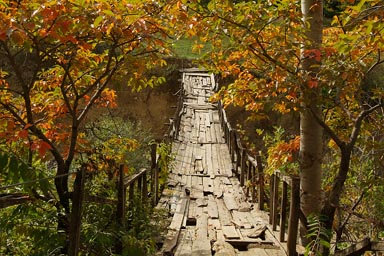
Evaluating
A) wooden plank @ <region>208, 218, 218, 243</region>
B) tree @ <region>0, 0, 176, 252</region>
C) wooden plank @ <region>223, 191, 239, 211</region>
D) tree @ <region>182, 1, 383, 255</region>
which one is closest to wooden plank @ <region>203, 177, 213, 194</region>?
wooden plank @ <region>223, 191, 239, 211</region>

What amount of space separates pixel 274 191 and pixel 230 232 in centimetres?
97

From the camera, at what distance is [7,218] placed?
4.20 m

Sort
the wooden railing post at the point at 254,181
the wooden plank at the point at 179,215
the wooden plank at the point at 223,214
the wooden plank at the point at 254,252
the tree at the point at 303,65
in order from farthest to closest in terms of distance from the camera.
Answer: the wooden railing post at the point at 254,181, the wooden plank at the point at 223,214, the wooden plank at the point at 179,215, the wooden plank at the point at 254,252, the tree at the point at 303,65

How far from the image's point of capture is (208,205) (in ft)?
29.9

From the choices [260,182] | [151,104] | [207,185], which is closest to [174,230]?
[260,182]

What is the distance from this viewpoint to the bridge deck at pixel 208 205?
21.4ft

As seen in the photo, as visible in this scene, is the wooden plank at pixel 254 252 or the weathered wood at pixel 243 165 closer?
the wooden plank at pixel 254 252

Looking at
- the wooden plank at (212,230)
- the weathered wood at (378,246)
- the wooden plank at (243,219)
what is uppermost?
the weathered wood at (378,246)

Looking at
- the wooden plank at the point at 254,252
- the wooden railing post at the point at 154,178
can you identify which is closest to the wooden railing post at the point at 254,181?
the wooden railing post at the point at 154,178

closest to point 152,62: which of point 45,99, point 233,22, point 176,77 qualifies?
point 233,22

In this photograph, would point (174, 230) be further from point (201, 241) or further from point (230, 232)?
point (230, 232)

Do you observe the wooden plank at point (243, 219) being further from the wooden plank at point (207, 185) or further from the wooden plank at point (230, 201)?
the wooden plank at point (207, 185)

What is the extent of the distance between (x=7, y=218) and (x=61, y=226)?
479mm

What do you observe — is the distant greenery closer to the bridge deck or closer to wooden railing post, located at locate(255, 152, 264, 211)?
the bridge deck
